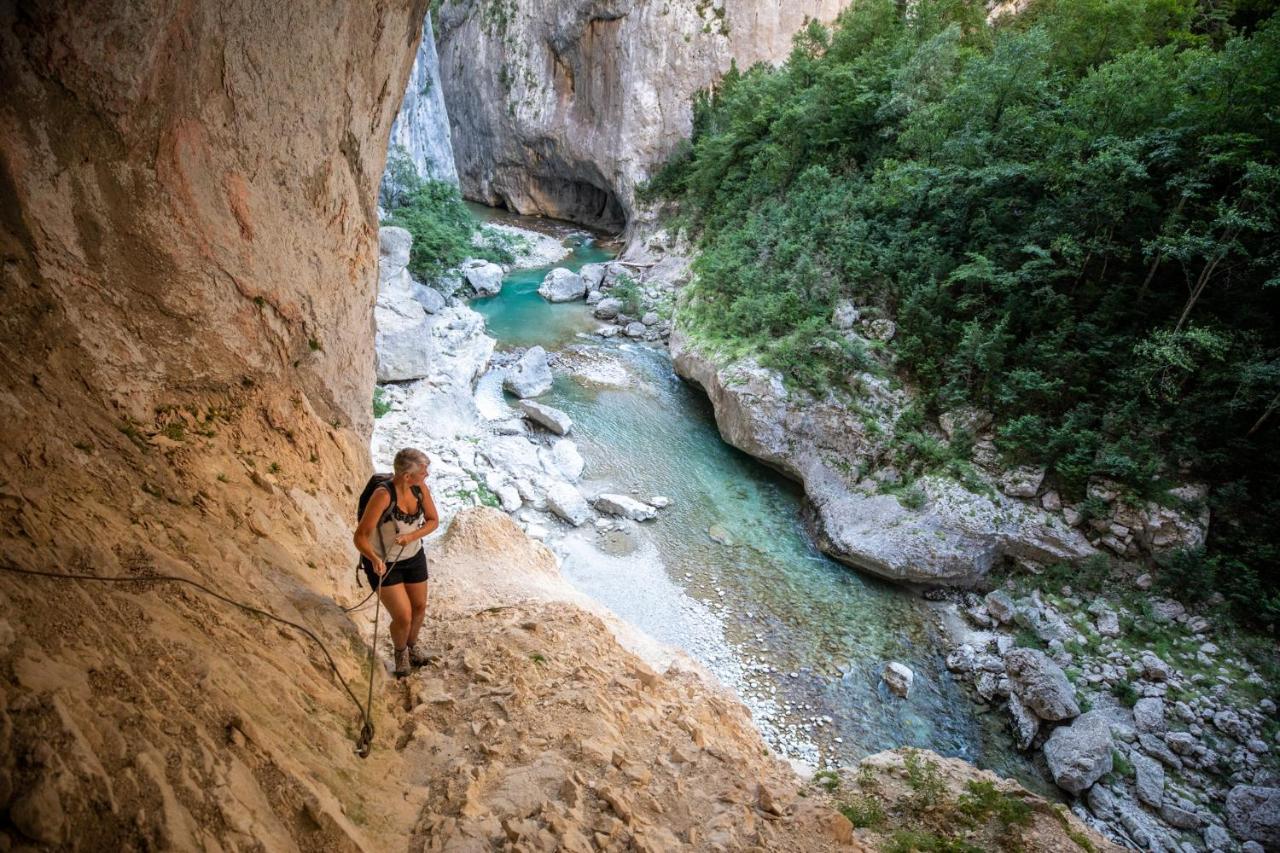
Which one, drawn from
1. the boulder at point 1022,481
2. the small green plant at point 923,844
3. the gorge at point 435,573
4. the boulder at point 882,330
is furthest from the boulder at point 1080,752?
the boulder at point 882,330

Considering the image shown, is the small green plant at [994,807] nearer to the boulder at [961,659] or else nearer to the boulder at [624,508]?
the boulder at [961,659]

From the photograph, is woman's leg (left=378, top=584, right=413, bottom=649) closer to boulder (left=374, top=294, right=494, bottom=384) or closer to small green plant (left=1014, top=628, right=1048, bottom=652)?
boulder (left=374, top=294, right=494, bottom=384)

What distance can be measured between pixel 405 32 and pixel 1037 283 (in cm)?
1037

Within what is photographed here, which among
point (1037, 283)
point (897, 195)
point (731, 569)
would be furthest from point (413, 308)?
point (1037, 283)

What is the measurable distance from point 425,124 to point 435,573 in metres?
20.5

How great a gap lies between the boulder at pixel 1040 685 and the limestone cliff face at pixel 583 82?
2349 centimetres

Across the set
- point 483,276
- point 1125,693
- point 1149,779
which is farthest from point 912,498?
point 483,276

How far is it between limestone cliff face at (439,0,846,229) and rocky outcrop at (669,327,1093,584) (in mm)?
17142

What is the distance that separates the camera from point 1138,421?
8.82 metres

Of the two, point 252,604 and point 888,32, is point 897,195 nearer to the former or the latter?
point 888,32

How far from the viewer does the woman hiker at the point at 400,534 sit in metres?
3.40

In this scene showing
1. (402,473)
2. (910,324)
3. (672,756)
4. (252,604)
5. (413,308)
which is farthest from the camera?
(413,308)

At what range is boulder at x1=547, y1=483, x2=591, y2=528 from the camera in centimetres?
1003

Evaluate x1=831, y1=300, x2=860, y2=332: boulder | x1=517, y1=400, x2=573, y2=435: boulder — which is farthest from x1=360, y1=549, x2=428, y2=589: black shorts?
x1=831, y1=300, x2=860, y2=332: boulder
